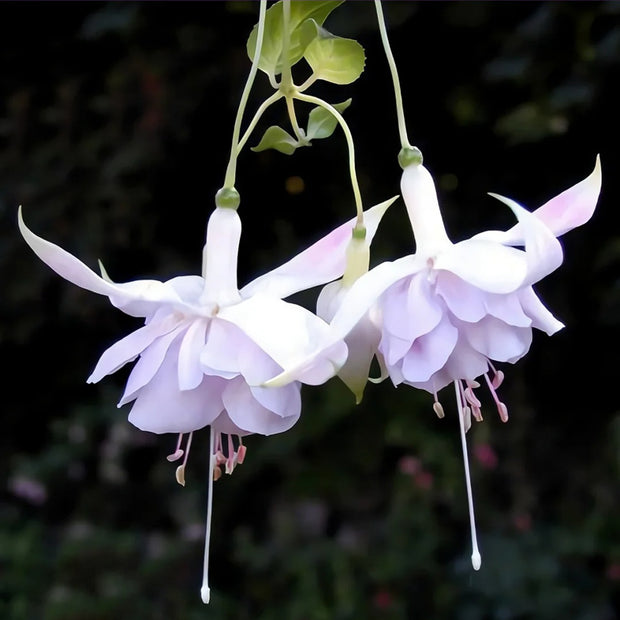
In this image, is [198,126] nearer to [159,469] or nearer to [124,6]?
[124,6]

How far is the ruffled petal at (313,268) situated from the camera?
0.42 metres

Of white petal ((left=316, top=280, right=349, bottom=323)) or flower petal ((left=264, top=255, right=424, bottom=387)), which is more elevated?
white petal ((left=316, top=280, right=349, bottom=323))

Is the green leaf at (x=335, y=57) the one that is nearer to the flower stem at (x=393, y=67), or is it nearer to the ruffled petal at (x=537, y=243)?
the flower stem at (x=393, y=67)

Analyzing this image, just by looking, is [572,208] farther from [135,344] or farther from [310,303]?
[310,303]

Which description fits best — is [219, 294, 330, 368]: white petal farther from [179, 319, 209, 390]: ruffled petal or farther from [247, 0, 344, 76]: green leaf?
[247, 0, 344, 76]: green leaf

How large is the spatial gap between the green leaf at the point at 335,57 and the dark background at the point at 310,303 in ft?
2.14

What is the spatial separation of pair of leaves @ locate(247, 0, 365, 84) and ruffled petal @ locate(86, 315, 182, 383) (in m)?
0.15

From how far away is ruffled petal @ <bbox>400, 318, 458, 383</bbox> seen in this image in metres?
0.39

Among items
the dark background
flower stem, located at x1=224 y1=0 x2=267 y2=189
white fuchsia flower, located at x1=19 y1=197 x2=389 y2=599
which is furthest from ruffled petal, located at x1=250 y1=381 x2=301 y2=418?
the dark background

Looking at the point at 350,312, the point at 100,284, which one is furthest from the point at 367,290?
the point at 100,284

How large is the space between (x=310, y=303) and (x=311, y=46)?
69cm

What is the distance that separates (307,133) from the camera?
481 mm

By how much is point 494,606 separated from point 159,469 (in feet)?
1.94

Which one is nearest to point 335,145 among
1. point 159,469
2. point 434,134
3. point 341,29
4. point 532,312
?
point 434,134
